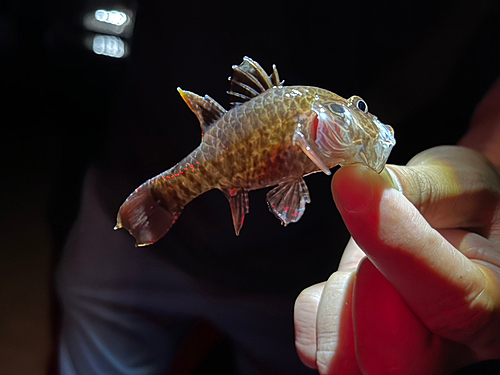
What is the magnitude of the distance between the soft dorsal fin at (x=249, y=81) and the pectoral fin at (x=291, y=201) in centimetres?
10

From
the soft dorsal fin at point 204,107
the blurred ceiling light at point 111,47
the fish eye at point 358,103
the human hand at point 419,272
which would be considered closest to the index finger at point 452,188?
the human hand at point 419,272

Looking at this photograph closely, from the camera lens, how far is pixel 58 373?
0.72m

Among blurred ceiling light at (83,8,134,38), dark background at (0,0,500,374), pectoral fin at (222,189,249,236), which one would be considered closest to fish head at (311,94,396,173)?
pectoral fin at (222,189,249,236)

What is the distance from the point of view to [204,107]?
330 mm

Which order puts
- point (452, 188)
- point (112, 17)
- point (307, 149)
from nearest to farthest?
1. point (307, 149)
2. point (452, 188)
3. point (112, 17)

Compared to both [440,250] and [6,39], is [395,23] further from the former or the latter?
[6,39]

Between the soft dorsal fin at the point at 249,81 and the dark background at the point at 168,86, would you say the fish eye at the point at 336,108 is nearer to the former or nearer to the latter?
the soft dorsal fin at the point at 249,81

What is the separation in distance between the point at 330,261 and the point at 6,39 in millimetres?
827

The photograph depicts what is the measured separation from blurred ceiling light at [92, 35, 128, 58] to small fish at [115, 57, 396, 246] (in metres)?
0.42

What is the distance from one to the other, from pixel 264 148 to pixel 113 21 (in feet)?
1.84

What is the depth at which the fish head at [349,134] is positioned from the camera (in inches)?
10.2

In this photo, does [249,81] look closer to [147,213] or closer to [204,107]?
[204,107]

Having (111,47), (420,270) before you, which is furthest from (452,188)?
(111,47)

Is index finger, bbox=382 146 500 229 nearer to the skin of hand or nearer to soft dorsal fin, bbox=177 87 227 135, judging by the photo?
A: the skin of hand
